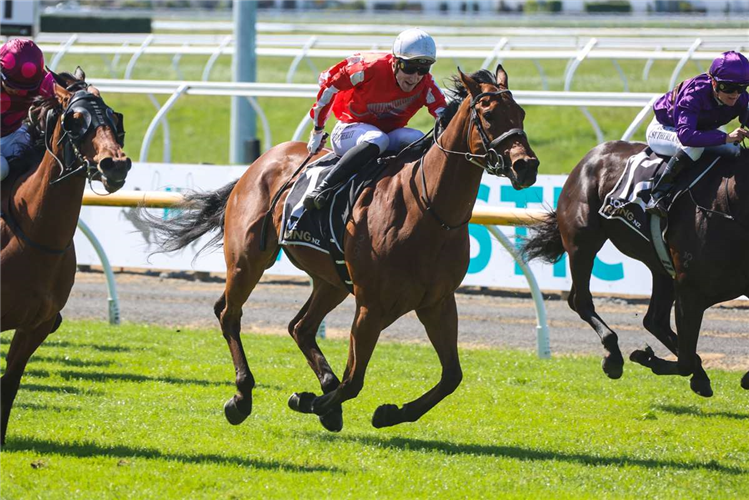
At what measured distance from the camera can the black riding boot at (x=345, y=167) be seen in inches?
234

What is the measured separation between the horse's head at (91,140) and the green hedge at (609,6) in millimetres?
44705

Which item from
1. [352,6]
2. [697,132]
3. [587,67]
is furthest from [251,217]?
[352,6]

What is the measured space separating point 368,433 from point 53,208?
2.16 m

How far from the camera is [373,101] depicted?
627 cm

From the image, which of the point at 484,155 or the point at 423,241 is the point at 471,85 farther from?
the point at 423,241

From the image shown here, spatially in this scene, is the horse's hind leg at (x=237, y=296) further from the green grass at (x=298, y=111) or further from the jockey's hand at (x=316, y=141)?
the green grass at (x=298, y=111)

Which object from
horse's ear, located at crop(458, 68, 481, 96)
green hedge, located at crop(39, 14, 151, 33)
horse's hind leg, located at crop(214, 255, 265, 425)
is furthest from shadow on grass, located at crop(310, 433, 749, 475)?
green hedge, located at crop(39, 14, 151, 33)

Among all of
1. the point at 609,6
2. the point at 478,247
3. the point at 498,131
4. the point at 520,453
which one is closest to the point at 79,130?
the point at 498,131

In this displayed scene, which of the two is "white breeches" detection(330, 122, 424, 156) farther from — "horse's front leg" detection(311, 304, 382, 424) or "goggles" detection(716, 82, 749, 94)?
"goggles" detection(716, 82, 749, 94)

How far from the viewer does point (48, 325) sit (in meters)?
5.67

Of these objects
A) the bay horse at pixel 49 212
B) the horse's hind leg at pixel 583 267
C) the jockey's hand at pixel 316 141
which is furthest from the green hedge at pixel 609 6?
the bay horse at pixel 49 212

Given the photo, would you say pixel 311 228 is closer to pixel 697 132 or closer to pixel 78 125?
pixel 78 125

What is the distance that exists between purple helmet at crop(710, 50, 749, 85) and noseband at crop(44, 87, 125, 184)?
3.53 meters

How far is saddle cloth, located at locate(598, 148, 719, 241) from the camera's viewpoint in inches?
270
